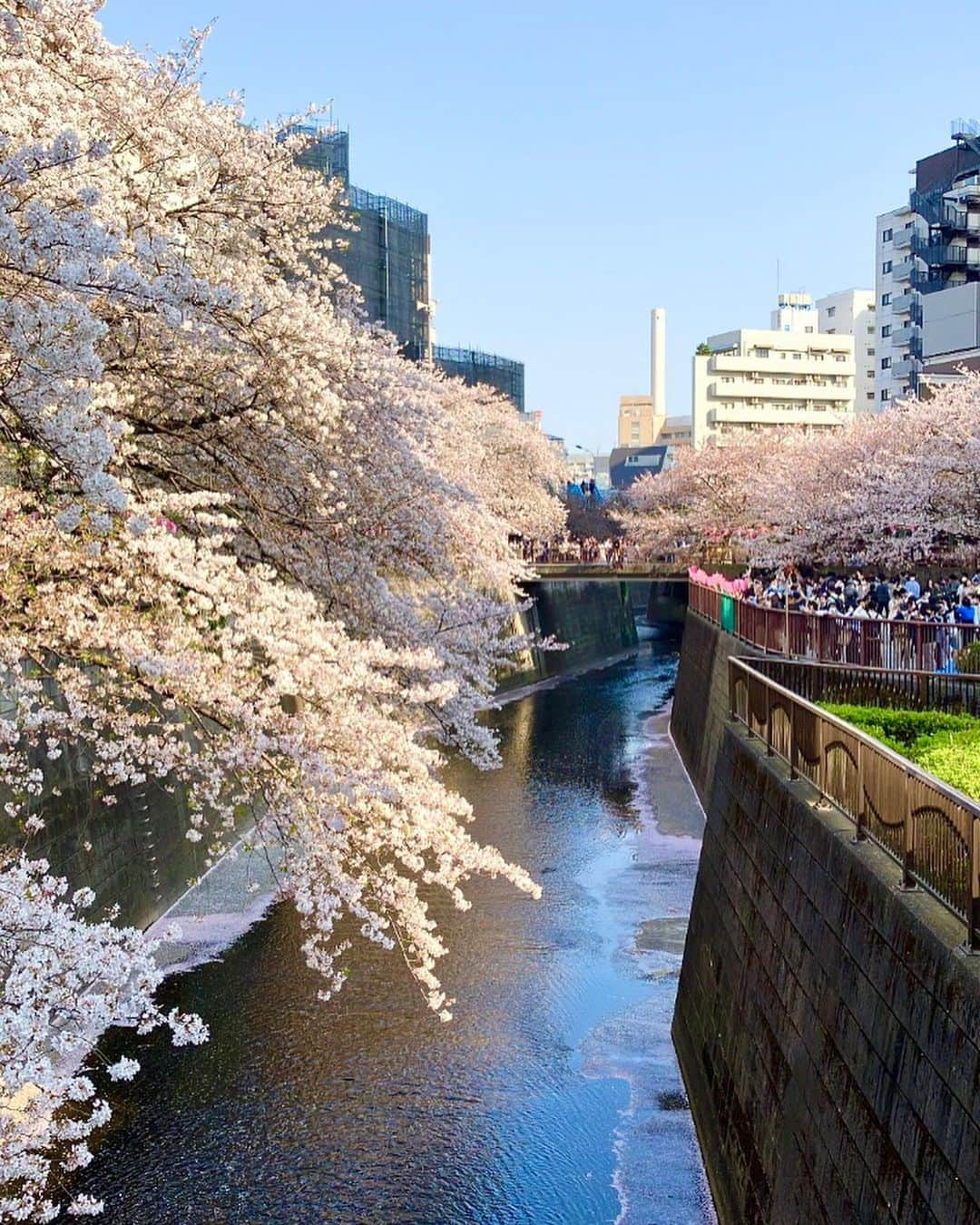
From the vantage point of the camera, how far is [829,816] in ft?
35.0

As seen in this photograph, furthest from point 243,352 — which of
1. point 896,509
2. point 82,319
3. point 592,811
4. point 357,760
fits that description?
point 896,509

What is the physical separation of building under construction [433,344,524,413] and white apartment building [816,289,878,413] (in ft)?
107

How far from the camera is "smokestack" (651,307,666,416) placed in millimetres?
162875

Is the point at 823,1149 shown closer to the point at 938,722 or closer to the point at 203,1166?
the point at 203,1166

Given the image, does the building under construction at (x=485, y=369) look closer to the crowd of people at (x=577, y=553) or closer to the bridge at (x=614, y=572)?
the crowd of people at (x=577, y=553)

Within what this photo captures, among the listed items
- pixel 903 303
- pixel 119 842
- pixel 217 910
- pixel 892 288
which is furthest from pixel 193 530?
pixel 892 288

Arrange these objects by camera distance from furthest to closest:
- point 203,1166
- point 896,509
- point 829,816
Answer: point 896,509
point 203,1166
point 829,816

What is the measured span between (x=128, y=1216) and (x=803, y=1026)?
246 inches

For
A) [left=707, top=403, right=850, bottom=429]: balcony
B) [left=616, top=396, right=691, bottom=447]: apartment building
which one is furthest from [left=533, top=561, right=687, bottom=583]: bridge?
[left=616, top=396, right=691, bottom=447]: apartment building

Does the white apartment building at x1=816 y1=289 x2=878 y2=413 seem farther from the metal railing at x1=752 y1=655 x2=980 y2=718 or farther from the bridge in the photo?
the metal railing at x1=752 y1=655 x2=980 y2=718

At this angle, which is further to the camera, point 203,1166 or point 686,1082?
point 686,1082

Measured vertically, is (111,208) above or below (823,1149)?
above

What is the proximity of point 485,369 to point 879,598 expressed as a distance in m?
75.3

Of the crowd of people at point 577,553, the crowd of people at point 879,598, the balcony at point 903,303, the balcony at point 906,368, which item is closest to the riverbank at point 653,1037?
the crowd of people at point 879,598
